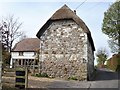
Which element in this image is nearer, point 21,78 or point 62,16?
point 21,78

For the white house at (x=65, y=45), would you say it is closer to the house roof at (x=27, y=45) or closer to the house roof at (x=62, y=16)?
the house roof at (x=62, y=16)

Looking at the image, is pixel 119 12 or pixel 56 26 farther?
pixel 119 12

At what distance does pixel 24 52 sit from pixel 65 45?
2878cm

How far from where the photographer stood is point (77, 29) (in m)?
26.4

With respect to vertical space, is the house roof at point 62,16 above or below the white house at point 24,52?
above

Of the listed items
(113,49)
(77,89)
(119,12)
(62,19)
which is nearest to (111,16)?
(119,12)

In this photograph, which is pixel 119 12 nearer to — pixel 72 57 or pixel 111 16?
pixel 111 16

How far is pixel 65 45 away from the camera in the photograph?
87.3 ft

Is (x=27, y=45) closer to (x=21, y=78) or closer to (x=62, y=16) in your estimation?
(x=62, y=16)

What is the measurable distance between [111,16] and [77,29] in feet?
63.6

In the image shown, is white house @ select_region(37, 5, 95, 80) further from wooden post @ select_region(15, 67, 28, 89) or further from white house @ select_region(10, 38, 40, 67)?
white house @ select_region(10, 38, 40, 67)

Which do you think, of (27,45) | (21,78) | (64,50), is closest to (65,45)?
(64,50)

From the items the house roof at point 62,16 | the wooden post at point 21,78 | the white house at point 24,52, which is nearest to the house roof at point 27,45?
the white house at point 24,52

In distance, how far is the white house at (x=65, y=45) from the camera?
84.9 ft
